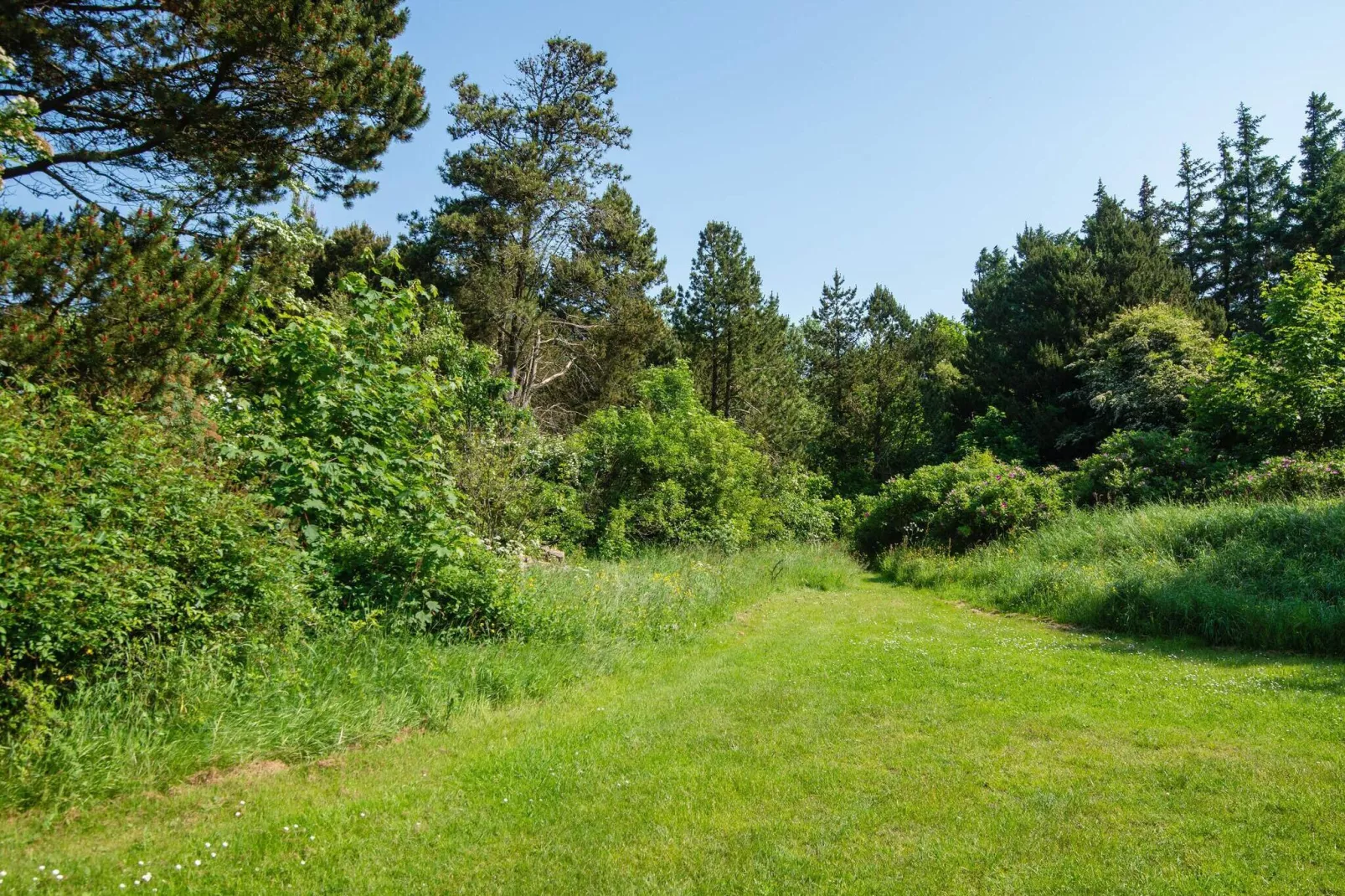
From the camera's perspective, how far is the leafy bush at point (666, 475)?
62.3 ft

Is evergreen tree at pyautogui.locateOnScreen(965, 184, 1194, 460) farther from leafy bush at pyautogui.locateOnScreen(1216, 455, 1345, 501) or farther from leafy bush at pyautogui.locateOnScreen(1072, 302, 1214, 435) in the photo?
leafy bush at pyautogui.locateOnScreen(1216, 455, 1345, 501)

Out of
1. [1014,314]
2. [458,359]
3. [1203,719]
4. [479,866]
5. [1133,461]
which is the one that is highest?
[1014,314]

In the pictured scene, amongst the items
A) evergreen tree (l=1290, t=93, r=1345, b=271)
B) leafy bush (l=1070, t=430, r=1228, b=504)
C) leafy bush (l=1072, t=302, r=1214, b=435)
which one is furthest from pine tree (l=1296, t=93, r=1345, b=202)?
leafy bush (l=1070, t=430, r=1228, b=504)

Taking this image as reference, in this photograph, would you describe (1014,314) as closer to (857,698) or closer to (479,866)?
(857,698)

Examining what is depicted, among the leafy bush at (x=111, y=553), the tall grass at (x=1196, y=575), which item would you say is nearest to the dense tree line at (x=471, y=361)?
the leafy bush at (x=111, y=553)

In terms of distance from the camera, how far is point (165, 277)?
7.78 meters

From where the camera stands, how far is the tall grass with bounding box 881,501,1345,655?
870 cm

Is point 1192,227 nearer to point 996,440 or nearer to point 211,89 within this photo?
point 996,440

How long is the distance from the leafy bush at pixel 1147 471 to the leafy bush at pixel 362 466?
1566 centimetres

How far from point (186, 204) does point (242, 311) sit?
235 cm

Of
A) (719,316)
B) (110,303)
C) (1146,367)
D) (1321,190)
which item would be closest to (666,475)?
(719,316)

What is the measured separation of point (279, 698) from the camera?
5047 millimetres

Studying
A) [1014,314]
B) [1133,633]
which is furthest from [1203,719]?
[1014,314]

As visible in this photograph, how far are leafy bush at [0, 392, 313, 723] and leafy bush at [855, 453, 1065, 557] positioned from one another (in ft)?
55.8
